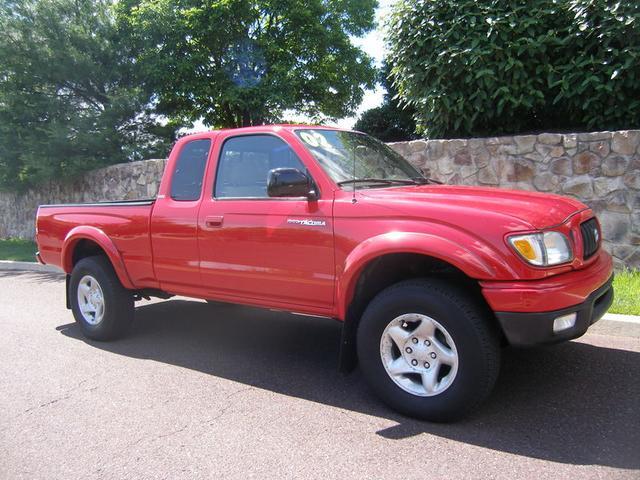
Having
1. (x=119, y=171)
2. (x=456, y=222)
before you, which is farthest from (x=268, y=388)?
(x=119, y=171)

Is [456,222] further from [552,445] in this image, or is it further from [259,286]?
[259,286]

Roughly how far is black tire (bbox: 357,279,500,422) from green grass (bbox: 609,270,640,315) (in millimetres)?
2600

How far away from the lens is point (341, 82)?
15.9m

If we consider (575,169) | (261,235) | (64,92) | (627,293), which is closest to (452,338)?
(261,235)

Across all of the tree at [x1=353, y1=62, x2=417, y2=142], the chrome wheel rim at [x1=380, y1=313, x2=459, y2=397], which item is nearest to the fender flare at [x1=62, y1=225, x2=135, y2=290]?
the chrome wheel rim at [x1=380, y1=313, x2=459, y2=397]

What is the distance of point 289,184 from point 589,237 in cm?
203

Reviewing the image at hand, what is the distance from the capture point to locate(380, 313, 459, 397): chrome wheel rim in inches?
135

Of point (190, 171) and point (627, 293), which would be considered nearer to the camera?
point (190, 171)

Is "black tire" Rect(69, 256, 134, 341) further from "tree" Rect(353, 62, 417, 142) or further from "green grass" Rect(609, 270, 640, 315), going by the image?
"tree" Rect(353, 62, 417, 142)

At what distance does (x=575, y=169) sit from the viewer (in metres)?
7.13

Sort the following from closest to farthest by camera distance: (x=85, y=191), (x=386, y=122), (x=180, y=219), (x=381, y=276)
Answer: (x=381, y=276) < (x=180, y=219) < (x=85, y=191) < (x=386, y=122)

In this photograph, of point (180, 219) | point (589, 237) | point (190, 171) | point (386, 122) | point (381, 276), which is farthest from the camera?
point (386, 122)

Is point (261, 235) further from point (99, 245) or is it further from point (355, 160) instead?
point (99, 245)

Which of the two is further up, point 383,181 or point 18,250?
point 383,181
